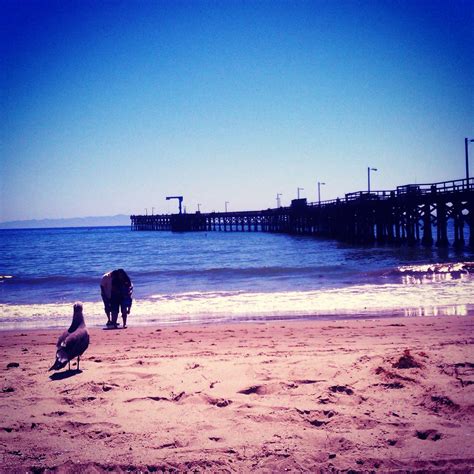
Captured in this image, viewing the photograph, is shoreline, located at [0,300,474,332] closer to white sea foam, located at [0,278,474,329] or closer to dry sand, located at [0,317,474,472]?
white sea foam, located at [0,278,474,329]

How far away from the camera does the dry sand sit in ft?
10.2

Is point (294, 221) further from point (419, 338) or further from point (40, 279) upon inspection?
point (419, 338)

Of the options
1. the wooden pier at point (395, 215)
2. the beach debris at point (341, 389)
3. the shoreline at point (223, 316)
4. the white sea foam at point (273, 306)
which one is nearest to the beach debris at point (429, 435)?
the beach debris at point (341, 389)

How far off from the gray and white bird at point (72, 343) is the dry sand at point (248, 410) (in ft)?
0.76

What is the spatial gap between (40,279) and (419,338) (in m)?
20.2

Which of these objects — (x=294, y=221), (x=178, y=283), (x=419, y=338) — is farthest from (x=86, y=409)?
(x=294, y=221)

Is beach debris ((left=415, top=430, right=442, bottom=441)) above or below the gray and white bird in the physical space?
below

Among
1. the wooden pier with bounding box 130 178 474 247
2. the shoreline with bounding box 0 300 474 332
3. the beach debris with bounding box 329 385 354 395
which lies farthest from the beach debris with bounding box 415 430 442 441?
the wooden pier with bounding box 130 178 474 247

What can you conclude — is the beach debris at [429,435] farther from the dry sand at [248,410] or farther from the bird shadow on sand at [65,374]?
the bird shadow on sand at [65,374]

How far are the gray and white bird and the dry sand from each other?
0.76 ft

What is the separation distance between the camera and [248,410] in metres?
3.86

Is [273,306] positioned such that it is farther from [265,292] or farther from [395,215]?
[395,215]

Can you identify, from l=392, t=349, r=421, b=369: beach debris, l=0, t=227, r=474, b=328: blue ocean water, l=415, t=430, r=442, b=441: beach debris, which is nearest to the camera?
l=415, t=430, r=442, b=441: beach debris

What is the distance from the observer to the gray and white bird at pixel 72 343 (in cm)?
495
